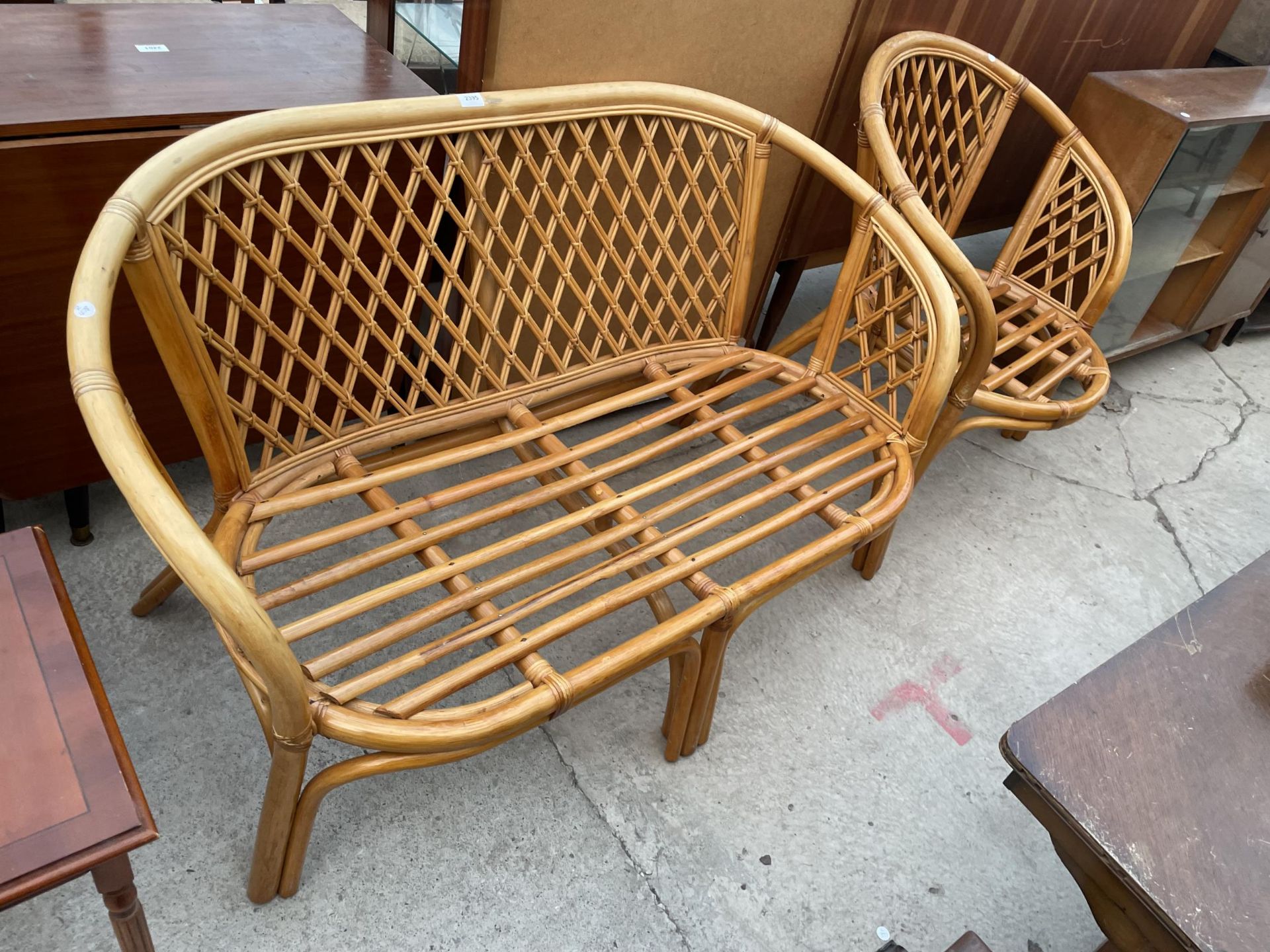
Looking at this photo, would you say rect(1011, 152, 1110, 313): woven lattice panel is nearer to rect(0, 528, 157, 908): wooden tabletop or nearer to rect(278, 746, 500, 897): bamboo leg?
rect(278, 746, 500, 897): bamboo leg

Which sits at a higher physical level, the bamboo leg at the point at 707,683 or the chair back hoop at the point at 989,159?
the chair back hoop at the point at 989,159

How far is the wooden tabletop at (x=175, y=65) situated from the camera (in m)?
1.27

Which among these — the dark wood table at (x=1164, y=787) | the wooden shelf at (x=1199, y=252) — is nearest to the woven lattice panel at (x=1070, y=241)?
the wooden shelf at (x=1199, y=252)

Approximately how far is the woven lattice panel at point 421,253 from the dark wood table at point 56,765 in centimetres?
38

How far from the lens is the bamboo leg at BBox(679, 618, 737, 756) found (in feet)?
4.56

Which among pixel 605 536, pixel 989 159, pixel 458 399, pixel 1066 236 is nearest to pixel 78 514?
pixel 458 399

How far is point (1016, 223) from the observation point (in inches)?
91.4

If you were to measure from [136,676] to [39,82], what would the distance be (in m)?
0.91

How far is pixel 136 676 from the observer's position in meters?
1.53

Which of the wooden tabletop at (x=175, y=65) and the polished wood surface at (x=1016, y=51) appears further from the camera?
the polished wood surface at (x=1016, y=51)

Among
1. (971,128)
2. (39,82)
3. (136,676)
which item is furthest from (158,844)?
(971,128)

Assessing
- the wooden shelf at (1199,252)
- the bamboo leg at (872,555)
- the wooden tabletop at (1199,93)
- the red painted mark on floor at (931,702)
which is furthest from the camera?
the wooden shelf at (1199,252)

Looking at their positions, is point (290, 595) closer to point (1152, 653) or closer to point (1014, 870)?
point (1152, 653)

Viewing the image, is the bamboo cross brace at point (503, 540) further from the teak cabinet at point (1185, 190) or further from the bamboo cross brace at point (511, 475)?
the teak cabinet at point (1185, 190)
